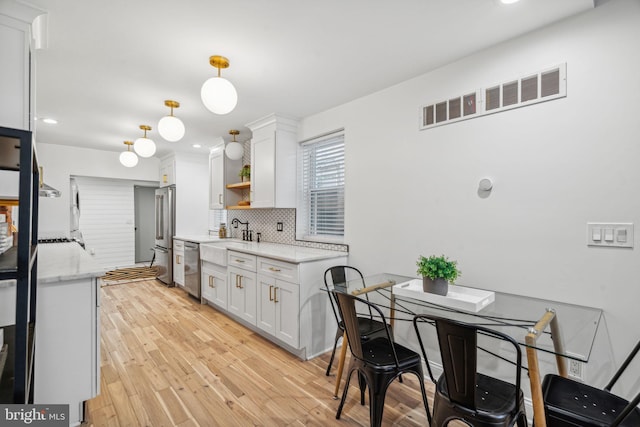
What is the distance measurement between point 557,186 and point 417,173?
95 centimetres

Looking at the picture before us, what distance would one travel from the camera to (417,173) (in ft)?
8.28

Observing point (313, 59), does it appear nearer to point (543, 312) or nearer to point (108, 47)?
point (108, 47)

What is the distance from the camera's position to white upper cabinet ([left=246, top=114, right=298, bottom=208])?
3572mm

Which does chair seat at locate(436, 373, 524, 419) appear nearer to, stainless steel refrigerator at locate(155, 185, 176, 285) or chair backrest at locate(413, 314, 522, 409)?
chair backrest at locate(413, 314, 522, 409)

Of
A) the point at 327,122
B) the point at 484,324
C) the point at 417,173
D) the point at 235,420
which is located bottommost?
the point at 235,420

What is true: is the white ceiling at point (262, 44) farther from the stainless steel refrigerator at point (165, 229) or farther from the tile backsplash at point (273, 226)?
the stainless steel refrigerator at point (165, 229)

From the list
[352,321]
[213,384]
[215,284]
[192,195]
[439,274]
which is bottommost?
[213,384]

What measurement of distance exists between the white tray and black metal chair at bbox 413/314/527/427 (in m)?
0.44

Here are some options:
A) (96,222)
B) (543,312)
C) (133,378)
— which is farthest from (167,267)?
(543,312)

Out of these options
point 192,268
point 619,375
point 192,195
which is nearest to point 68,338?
point 192,268

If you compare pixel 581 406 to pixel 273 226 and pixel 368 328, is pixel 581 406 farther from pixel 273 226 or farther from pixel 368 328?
pixel 273 226

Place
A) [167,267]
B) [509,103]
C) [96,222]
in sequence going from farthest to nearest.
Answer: [96,222]
[167,267]
[509,103]

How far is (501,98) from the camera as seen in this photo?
2059 mm

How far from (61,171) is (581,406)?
7.20 m
